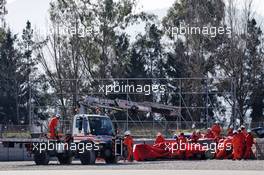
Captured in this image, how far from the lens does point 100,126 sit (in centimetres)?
3288

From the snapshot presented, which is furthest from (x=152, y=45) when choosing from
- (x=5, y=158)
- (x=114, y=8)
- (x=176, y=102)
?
(x=5, y=158)

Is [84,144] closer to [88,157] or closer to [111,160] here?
[88,157]

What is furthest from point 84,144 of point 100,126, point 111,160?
point 111,160

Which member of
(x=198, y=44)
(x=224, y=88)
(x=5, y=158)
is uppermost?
(x=198, y=44)

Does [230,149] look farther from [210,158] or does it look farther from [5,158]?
[5,158]

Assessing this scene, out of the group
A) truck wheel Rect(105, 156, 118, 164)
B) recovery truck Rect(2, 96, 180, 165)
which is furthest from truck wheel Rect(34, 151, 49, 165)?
truck wheel Rect(105, 156, 118, 164)

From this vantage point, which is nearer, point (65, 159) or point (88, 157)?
point (88, 157)

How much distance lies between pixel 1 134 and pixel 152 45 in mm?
27309

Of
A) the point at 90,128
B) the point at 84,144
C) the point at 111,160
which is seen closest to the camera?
the point at 84,144

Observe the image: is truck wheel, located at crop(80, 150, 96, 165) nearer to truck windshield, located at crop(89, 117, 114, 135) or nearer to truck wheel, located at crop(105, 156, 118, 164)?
truck windshield, located at crop(89, 117, 114, 135)

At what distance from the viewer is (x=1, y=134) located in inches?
1900

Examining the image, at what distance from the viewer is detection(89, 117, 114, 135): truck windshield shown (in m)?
32.6

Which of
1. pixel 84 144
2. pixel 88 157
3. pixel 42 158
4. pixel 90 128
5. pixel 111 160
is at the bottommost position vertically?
pixel 111 160

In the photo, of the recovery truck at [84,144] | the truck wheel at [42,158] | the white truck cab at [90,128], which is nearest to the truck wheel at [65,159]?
the recovery truck at [84,144]
